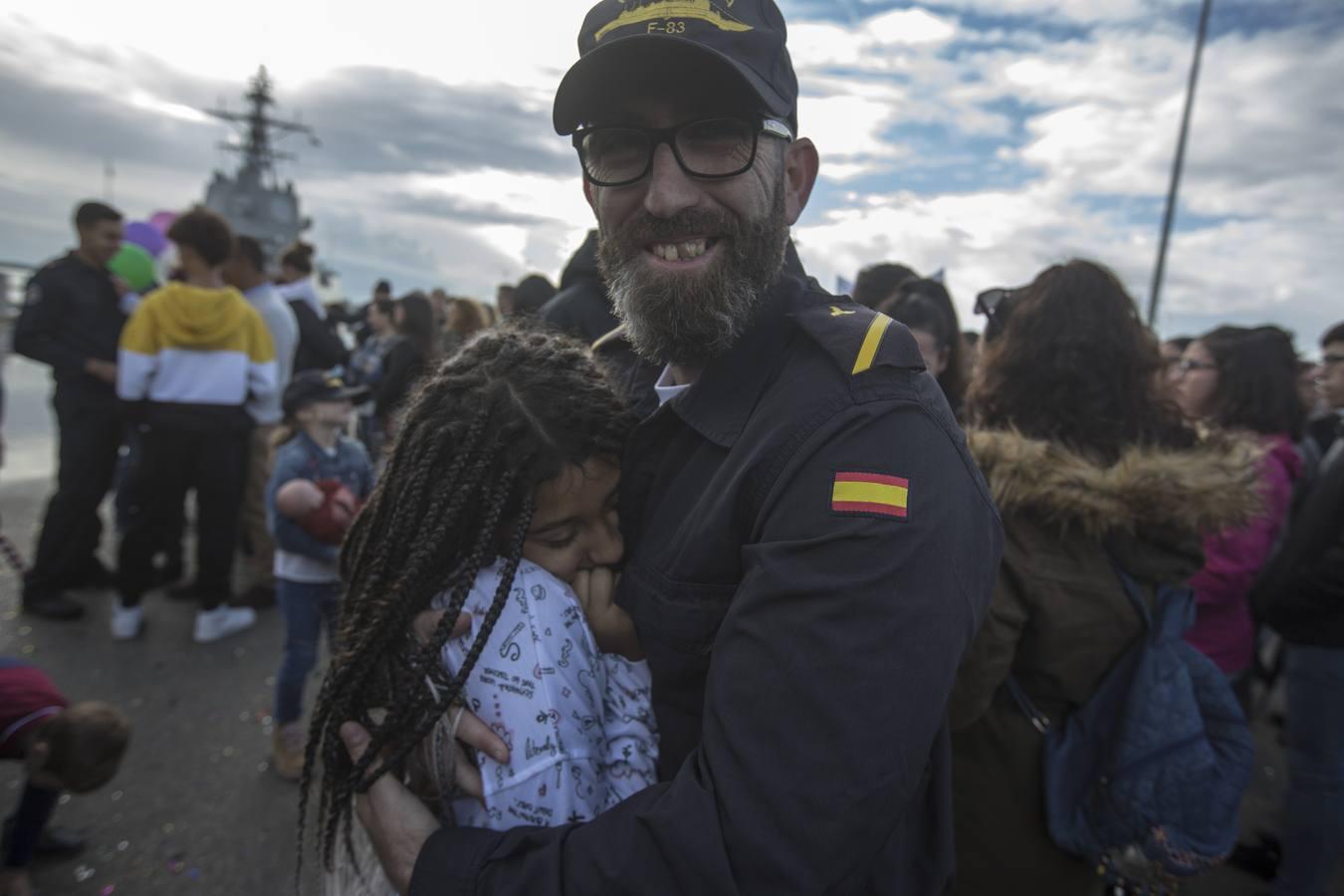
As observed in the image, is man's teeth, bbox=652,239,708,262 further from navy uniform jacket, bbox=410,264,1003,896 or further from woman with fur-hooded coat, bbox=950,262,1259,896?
woman with fur-hooded coat, bbox=950,262,1259,896

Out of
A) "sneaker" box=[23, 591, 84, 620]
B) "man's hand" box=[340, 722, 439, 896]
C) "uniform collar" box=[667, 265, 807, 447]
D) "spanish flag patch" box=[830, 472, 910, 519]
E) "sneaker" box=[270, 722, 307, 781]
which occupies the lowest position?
"sneaker" box=[23, 591, 84, 620]

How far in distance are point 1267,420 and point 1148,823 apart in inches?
101

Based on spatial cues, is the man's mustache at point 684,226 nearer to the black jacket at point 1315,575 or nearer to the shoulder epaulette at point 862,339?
the shoulder epaulette at point 862,339

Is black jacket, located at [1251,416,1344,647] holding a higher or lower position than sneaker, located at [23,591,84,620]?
higher

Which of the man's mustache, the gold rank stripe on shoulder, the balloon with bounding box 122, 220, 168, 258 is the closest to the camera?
the gold rank stripe on shoulder

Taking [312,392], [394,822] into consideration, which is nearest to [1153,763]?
[394,822]

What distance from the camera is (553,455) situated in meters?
1.41

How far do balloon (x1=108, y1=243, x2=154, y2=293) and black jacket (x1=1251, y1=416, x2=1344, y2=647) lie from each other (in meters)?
8.16

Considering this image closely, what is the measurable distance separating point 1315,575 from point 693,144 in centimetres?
289

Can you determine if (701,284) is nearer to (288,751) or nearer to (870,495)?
(870,495)

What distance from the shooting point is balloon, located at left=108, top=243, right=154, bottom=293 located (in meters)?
6.34

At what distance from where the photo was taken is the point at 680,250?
1450mm

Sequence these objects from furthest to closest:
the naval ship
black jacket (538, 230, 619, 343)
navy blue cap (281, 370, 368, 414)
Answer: the naval ship < navy blue cap (281, 370, 368, 414) < black jacket (538, 230, 619, 343)

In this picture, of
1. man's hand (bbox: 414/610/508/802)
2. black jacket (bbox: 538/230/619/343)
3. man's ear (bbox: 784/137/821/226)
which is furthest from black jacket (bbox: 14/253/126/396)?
man's ear (bbox: 784/137/821/226)
